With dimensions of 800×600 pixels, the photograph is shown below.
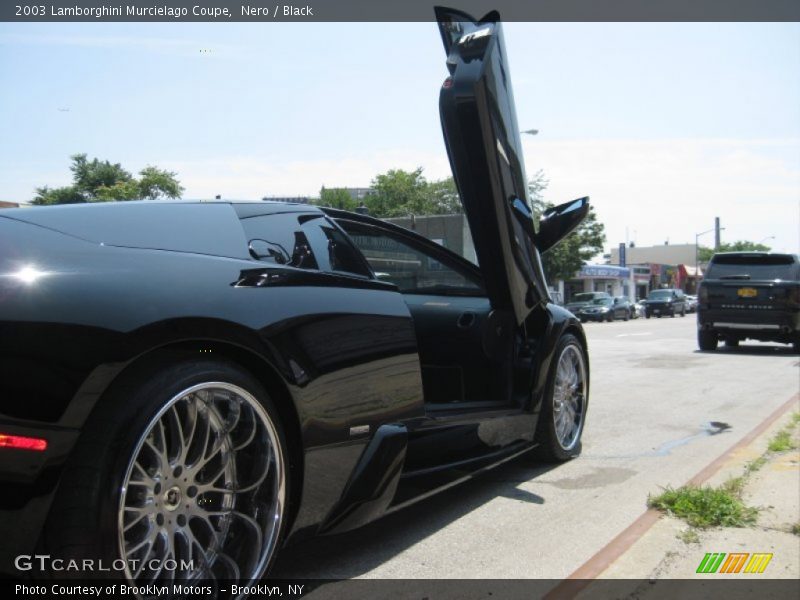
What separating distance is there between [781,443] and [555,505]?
2.16 meters

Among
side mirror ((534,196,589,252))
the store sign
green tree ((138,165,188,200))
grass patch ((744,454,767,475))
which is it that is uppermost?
green tree ((138,165,188,200))

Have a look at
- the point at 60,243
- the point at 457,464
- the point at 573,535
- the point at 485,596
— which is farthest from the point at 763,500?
the point at 60,243

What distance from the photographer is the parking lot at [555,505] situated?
2855 mm

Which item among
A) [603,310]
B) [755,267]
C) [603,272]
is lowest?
[603,310]

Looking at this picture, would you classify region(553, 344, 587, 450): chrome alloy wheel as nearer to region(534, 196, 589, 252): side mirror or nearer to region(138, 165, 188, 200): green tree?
region(534, 196, 589, 252): side mirror

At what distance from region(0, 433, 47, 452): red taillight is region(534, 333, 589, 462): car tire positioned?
9.88ft

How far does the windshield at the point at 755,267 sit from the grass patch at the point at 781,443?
365 inches

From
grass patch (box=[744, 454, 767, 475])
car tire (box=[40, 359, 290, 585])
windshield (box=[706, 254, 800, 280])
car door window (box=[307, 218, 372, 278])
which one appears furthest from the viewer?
windshield (box=[706, 254, 800, 280])

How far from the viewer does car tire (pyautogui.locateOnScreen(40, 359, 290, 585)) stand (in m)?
1.78

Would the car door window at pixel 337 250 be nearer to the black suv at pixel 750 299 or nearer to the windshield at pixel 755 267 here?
the black suv at pixel 750 299

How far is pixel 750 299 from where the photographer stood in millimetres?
13203

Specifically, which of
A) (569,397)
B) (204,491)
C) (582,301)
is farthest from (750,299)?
(582,301)

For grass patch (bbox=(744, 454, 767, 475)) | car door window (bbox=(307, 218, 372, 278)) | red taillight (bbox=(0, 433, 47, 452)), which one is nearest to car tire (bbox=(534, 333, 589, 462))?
grass patch (bbox=(744, 454, 767, 475))

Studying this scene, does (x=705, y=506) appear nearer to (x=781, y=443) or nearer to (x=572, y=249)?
(x=781, y=443)
